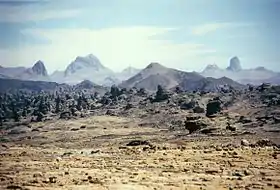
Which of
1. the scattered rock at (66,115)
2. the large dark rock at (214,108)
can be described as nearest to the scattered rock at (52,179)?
the large dark rock at (214,108)

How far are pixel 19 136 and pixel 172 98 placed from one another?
3506 centimetres

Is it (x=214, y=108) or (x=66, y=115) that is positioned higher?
(x=214, y=108)

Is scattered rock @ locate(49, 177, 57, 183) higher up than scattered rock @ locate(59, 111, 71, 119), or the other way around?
scattered rock @ locate(49, 177, 57, 183)

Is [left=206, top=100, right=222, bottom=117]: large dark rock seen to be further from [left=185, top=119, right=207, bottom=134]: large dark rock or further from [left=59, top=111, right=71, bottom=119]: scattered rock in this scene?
[left=59, top=111, right=71, bottom=119]: scattered rock

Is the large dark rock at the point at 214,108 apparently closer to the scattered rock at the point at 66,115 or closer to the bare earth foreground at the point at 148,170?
the scattered rock at the point at 66,115

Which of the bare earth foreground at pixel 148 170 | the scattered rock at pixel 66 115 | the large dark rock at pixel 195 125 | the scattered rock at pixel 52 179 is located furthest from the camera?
the scattered rock at pixel 66 115

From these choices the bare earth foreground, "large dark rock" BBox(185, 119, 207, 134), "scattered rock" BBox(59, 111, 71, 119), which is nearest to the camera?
the bare earth foreground

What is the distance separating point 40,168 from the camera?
22188 mm

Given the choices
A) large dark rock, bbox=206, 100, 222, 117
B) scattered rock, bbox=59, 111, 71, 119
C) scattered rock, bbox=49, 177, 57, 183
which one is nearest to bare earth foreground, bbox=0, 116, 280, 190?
scattered rock, bbox=49, 177, 57, 183

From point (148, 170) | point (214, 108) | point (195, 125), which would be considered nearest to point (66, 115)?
point (214, 108)

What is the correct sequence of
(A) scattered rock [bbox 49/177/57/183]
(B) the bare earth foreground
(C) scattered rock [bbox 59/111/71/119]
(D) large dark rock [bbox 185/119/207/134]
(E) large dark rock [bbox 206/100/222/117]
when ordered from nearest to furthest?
(B) the bare earth foreground
(A) scattered rock [bbox 49/177/57/183]
(D) large dark rock [bbox 185/119/207/134]
(E) large dark rock [bbox 206/100/222/117]
(C) scattered rock [bbox 59/111/71/119]

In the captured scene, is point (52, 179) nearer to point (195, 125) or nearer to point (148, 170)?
point (148, 170)

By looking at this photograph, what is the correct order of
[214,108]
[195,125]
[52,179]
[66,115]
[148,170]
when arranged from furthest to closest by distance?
[66,115], [214,108], [195,125], [148,170], [52,179]

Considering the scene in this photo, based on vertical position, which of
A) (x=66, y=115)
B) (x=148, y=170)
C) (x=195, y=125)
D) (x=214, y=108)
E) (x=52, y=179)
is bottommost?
(x=66, y=115)
